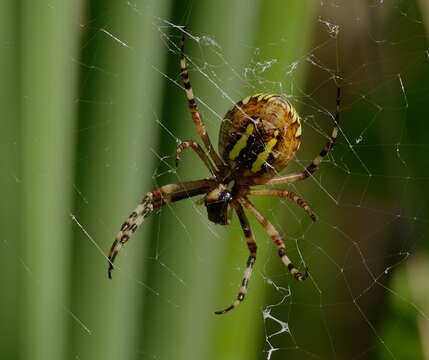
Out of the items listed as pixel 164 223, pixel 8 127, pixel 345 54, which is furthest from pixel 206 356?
pixel 345 54

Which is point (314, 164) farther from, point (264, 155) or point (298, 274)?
point (298, 274)

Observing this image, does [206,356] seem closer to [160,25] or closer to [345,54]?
[160,25]

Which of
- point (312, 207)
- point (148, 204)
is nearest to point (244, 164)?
point (312, 207)

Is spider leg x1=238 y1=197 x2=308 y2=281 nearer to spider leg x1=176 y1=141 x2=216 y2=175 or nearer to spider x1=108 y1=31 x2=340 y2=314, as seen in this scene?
spider x1=108 y1=31 x2=340 y2=314

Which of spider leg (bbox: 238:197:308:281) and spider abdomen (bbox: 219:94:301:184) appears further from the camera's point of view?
spider leg (bbox: 238:197:308:281)

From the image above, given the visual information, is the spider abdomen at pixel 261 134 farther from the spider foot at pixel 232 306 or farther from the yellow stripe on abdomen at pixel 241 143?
the spider foot at pixel 232 306

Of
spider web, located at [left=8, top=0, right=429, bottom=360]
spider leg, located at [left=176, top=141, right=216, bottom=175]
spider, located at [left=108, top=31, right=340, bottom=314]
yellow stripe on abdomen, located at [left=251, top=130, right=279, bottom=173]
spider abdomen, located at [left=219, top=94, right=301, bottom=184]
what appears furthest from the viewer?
yellow stripe on abdomen, located at [left=251, top=130, right=279, bottom=173]

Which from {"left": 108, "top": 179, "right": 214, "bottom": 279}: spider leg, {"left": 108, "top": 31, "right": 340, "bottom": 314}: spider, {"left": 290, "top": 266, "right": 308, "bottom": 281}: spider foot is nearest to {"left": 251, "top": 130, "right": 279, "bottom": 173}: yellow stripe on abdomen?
{"left": 108, "top": 31, "right": 340, "bottom": 314}: spider

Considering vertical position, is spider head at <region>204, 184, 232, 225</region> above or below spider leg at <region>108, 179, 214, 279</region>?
below
